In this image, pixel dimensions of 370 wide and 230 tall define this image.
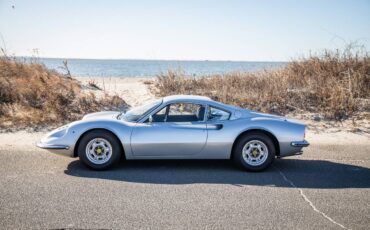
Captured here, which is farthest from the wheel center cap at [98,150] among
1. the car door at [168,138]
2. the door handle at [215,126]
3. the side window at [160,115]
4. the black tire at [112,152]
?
the door handle at [215,126]

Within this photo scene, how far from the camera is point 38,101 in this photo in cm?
1227

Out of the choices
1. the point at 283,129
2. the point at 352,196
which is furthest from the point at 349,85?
the point at 352,196

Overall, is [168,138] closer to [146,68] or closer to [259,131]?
[259,131]

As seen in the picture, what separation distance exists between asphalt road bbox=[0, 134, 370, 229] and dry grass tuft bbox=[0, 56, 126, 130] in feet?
11.1

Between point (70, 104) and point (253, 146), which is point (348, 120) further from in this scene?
point (70, 104)

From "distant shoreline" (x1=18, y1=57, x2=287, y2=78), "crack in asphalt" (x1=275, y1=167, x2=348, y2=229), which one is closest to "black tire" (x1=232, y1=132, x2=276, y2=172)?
"crack in asphalt" (x1=275, y1=167, x2=348, y2=229)

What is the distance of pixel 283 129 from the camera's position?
21.6 ft

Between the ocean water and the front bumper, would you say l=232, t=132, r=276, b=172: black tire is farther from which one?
the ocean water

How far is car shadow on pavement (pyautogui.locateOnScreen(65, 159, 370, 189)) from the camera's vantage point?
5.86 meters

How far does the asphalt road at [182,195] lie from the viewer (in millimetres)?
4320

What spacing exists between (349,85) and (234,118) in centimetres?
770

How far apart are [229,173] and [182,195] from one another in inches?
55.3

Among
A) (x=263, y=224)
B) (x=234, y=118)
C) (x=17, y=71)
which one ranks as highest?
(x=17, y=71)

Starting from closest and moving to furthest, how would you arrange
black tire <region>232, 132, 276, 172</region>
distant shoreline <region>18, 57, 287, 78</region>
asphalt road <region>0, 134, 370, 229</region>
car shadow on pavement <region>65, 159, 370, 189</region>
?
1. asphalt road <region>0, 134, 370, 229</region>
2. car shadow on pavement <region>65, 159, 370, 189</region>
3. black tire <region>232, 132, 276, 172</region>
4. distant shoreline <region>18, 57, 287, 78</region>
